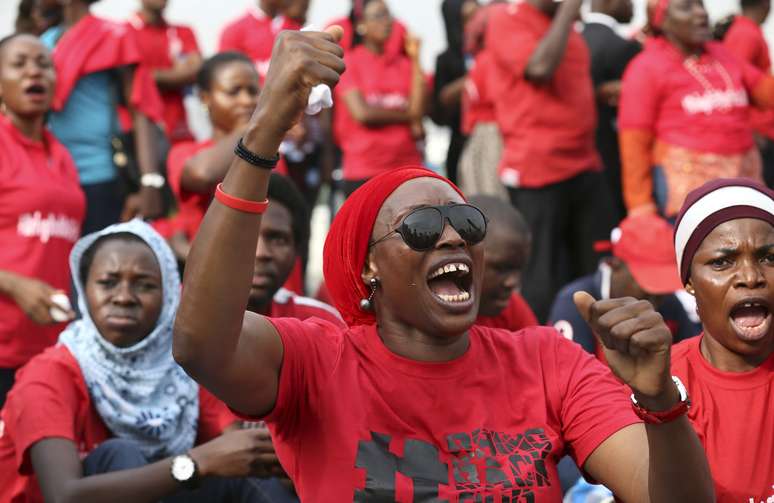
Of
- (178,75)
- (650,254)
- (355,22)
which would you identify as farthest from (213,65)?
(355,22)

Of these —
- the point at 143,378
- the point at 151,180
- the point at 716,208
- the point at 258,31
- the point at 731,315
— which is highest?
the point at 716,208

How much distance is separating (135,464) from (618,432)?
1.83 metres

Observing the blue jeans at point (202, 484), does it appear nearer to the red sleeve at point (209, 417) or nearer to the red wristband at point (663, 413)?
the red sleeve at point (209, 417)

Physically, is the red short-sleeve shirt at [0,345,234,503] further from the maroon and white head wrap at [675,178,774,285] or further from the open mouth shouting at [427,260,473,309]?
the maroon and white head wrap at [675,178,774,285]

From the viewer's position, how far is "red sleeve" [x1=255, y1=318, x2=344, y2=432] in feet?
9.73

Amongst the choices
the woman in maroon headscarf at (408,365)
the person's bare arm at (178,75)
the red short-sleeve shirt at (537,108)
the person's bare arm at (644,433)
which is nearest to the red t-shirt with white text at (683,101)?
the red short-sleeve shirt at (537,108)

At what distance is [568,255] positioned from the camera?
7227 mm

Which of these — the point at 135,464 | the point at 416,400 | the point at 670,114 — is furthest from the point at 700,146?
the point at 416,400

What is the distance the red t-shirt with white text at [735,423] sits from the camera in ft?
11.1

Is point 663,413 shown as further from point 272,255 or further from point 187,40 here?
point 187,40

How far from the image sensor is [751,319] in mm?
3590

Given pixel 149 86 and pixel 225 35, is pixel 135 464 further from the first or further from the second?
pixel 225 35

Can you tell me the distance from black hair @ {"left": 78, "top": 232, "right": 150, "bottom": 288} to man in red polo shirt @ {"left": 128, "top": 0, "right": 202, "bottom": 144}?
312cm

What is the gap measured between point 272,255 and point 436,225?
194 centimetres
